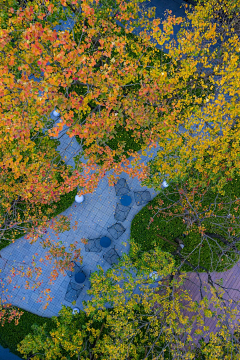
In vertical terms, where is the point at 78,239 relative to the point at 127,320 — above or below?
above

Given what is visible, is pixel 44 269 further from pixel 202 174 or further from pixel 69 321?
pixel 202 174

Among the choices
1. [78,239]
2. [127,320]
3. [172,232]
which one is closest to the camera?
[127,320]

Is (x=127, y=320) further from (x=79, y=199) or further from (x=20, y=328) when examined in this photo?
(x=20, y=328)

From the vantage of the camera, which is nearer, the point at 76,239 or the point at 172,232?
the point at 172,232

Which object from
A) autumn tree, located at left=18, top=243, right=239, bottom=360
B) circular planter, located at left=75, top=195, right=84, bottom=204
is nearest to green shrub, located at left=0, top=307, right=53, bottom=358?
autumn tree, located at left=18, top=243, right=239, bottom=360

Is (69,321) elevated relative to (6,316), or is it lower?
elevated

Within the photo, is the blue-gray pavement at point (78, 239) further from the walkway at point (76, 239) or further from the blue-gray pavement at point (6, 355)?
the blue-gray pavement at point (6, 355)

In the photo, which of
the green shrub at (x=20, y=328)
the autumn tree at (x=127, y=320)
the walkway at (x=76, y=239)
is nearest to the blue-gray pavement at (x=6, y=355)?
the green shrub at (x=20, y=328)

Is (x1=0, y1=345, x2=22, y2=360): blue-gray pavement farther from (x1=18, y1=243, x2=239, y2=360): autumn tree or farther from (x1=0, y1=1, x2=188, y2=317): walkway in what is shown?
(x1=18, y1=243, x2=239, y2=360): autumn tree

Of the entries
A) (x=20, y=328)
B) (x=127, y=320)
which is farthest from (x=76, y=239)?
(x=20, y=328)

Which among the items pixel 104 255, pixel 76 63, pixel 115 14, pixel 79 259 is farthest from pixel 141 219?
pixel 115 14

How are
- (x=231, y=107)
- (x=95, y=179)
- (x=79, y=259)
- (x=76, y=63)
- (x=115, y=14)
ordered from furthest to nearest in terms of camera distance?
(x=79, y=259) → (x=95, y=179) → (x=115, y=14) → (x=231, y=107) → (x=76, y=63)
